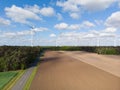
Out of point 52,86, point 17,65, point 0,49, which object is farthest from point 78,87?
point 0,49

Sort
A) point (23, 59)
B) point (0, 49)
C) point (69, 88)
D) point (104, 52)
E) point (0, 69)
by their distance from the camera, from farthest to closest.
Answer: point (104, 52) < point (0, 49) < point (23, 59) < point (0, 69) < point (69, 88)

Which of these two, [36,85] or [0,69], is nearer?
[36,85]

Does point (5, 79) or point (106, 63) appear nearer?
point (5, 79)

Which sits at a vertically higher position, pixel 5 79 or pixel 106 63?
pixel 106 63

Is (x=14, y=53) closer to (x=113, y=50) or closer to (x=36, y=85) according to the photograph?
(x=36, y=85)

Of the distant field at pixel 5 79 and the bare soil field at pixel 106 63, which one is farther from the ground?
the bare soil field at pixel 106 63

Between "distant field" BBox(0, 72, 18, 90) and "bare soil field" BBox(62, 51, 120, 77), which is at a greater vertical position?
"bare soil field" BBox(62, 51, 120, 77)

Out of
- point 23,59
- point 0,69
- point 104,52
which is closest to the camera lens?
point 0,69

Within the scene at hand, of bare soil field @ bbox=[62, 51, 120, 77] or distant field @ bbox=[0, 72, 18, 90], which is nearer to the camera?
distant field @ bbox=[0, 72, 18, 90]

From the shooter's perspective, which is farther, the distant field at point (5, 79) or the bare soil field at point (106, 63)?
the bare soil field at point (106, 63)

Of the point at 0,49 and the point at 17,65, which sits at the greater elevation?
the point at 0,49
